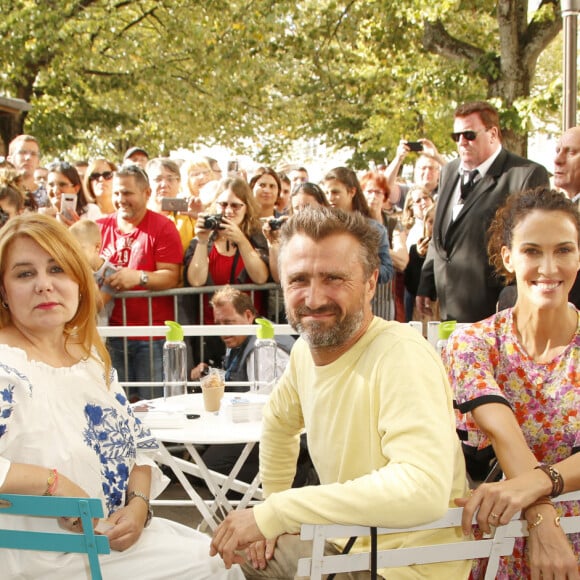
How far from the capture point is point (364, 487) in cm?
178

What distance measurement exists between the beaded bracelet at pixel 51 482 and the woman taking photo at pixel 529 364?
128cm

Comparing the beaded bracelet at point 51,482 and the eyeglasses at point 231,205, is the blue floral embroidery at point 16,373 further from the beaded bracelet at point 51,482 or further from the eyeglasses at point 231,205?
the eyeglasses at point 231,205

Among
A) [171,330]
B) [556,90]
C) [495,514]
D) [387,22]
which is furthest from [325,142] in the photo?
[495,514]

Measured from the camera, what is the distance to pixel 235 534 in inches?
77.0

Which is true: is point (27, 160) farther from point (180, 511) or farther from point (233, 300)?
point (180, 511)

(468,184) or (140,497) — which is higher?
(468,184)

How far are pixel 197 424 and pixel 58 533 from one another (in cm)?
141

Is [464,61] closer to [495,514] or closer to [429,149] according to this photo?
[429,149]

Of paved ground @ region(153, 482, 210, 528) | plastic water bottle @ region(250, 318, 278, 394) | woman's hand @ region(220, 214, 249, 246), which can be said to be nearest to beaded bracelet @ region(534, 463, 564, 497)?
plastic water bottle @ region(250, 318, 278, 394)

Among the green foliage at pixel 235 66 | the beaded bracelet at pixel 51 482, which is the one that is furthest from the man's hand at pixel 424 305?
the green foliage at pixel 235 66

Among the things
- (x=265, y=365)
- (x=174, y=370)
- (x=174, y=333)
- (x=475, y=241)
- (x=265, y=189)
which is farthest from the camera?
(x=265, y=189)

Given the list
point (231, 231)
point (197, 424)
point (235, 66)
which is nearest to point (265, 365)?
point (197, 424)

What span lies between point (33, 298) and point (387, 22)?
456 inches

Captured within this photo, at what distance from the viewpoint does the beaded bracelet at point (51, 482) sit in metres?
2.13
